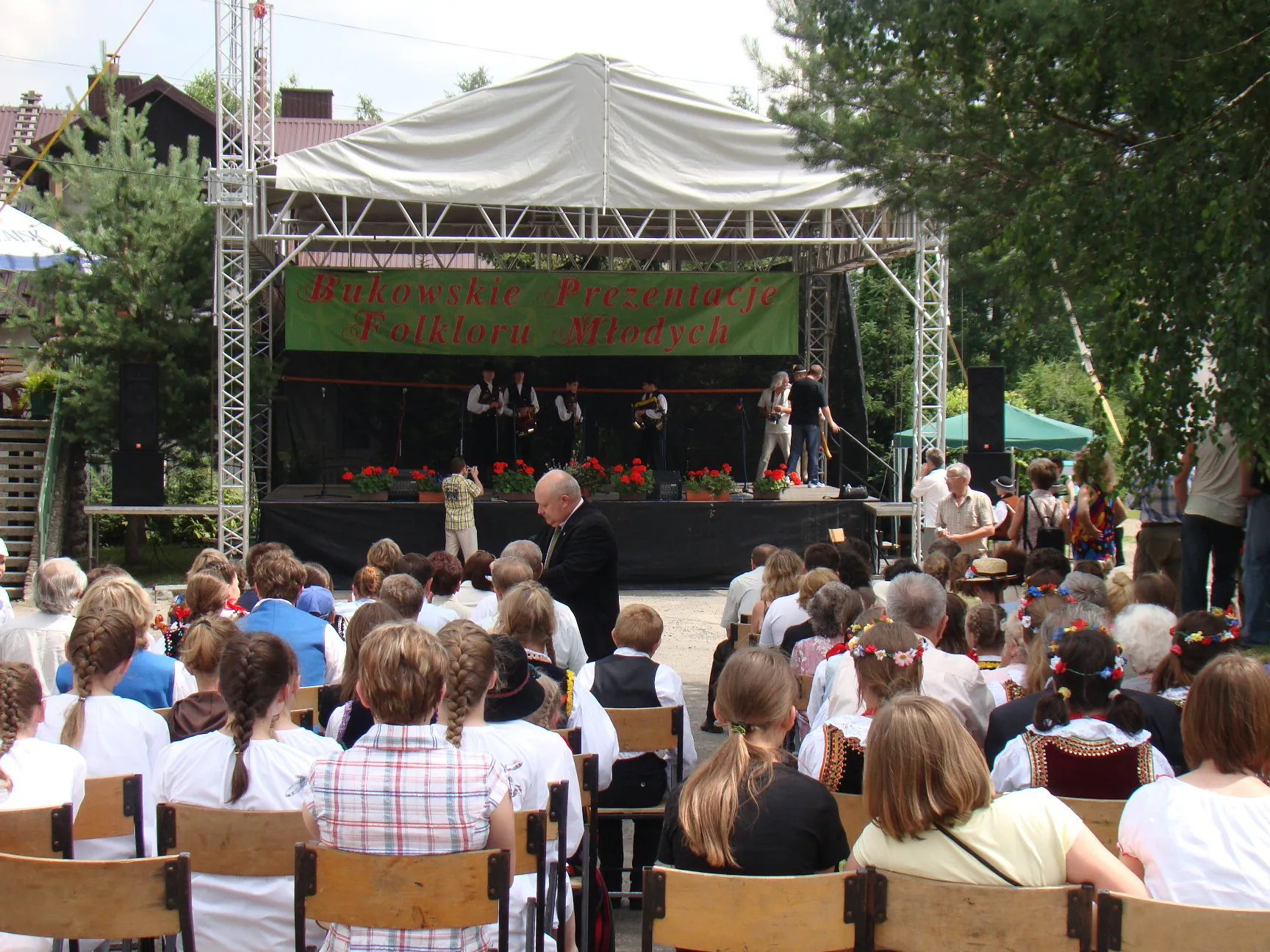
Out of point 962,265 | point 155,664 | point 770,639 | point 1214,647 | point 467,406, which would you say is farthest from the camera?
point 467,406

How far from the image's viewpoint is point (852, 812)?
294 cm

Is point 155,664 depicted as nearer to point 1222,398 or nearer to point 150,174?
point 1222,398

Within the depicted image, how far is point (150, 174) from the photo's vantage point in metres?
14.1

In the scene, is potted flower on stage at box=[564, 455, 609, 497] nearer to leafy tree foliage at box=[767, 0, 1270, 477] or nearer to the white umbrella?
the white umbrella

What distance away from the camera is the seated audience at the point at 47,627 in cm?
449

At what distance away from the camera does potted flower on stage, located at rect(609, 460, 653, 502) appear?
12.7 m

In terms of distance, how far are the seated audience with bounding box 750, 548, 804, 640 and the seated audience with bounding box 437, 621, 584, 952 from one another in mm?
2468

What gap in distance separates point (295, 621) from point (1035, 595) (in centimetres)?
282

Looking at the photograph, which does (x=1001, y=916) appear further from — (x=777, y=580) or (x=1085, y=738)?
(x=777, y=580)

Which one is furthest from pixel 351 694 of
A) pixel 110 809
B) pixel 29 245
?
pixel 29 245

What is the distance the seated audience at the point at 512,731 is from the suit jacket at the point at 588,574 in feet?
8.06

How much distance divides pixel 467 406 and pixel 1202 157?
11.3 metres

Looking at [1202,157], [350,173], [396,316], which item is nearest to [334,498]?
[396,316]

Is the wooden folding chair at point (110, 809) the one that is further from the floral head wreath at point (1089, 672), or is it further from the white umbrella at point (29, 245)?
the white umbrella at point (29, 245)
